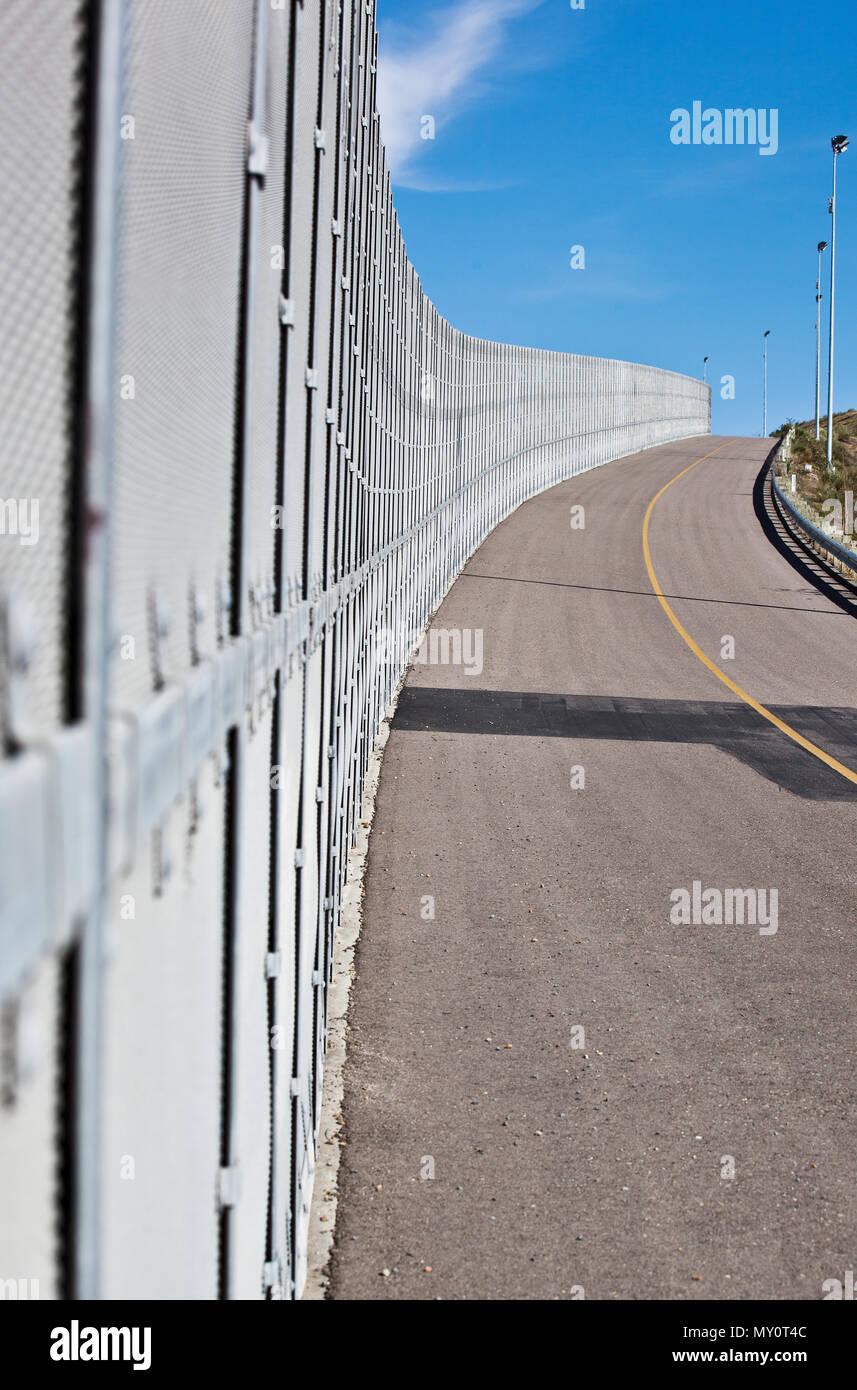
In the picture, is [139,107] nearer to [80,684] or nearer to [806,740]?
[80,684]

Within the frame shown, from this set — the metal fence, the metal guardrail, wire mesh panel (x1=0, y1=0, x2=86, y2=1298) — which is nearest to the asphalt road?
the metal fence

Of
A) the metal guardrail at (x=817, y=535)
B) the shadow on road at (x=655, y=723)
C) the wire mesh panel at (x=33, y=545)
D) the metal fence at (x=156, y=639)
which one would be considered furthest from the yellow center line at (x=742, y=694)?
the wire mesh panel at (x=33, y=545)

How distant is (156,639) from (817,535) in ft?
108

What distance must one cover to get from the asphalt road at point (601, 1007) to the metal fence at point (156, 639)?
0.90m

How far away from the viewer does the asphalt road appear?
4652mm

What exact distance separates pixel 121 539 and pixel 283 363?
6.45ft

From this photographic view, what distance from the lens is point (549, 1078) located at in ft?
19.5

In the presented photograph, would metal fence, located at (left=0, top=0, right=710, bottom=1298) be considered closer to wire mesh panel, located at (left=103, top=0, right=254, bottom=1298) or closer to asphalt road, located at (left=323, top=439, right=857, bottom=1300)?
wire mesh panel, located at (left=103, top=0, right=254, bottom=1298)

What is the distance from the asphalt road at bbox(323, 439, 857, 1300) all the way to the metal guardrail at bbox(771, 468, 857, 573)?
13.7 meters

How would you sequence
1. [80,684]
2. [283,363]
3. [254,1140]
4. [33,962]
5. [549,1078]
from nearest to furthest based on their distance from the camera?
[33,962] < [80,684] < [254,1140] < [283,363] < [549,1078]

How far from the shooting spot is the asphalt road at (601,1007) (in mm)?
4652

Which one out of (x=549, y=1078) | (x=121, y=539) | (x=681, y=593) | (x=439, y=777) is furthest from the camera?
(x=681, y=593)

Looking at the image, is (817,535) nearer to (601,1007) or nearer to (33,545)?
(601,1007)

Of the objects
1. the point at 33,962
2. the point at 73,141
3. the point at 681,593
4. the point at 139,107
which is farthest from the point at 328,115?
the point at 681,593
